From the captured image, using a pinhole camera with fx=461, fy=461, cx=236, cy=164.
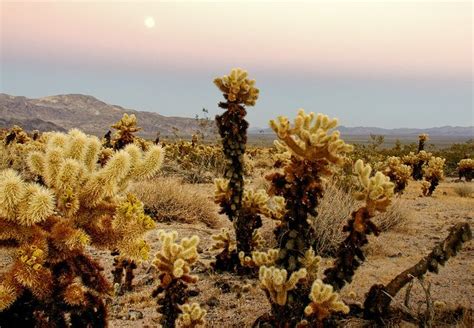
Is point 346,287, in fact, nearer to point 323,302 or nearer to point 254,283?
point 254,283

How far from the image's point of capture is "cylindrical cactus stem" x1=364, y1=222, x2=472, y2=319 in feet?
10.4

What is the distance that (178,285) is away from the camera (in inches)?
114

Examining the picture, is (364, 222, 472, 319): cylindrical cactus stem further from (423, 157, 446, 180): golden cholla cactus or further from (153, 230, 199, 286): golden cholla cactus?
(423, 157, 446, 180): golden cholla cactus

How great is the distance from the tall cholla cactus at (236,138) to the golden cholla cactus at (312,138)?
165 centimetres

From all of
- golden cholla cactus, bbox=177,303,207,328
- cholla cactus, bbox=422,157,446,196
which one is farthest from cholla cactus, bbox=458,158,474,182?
golden cholla cactus, bbox=177,303,207,328

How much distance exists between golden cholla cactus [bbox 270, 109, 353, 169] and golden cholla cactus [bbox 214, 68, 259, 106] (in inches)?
65.4

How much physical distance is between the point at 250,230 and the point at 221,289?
70cm

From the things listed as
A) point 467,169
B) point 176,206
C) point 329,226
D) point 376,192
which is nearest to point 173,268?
point 376,192

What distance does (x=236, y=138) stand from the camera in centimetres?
482

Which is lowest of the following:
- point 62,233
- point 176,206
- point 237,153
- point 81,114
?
point 176,206

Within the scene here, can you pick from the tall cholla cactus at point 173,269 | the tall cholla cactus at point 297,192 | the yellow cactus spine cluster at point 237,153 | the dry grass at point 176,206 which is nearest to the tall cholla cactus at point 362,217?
the tall cholla cactus at point 297,192

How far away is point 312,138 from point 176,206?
5.47m

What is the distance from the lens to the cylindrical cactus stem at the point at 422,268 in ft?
10.4

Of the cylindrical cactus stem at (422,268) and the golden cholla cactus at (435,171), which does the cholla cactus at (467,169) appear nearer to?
the golden cholla cactus at (435,171)
